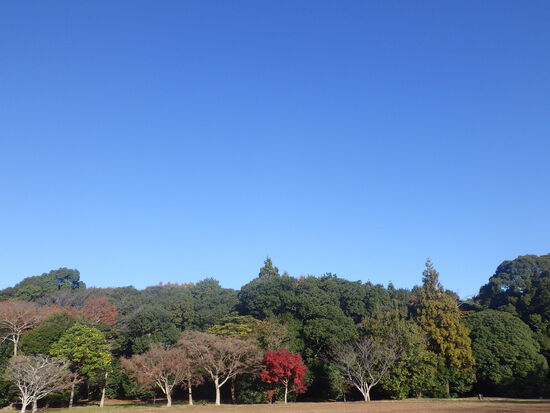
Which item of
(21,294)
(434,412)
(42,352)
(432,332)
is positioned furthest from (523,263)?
(21,294)

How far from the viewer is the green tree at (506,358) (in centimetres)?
3866

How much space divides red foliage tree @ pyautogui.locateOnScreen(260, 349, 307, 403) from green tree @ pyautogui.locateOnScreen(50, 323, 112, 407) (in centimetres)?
1611

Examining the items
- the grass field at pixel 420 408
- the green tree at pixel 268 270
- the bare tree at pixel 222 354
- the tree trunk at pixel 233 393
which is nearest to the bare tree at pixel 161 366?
the bare tree at pixel 222 354

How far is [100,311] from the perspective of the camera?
59625mm

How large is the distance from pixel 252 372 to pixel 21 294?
48.8m

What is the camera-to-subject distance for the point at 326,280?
61344mm

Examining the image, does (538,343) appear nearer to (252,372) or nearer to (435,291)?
(435,291)

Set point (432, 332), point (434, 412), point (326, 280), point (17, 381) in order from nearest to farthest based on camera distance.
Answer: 1. point (434, 412)
2. point (17, 381)
3. point (432, 332)
4. point (326, 280)

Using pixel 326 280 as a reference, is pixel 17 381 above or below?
below

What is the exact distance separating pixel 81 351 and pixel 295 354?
66.4 feet

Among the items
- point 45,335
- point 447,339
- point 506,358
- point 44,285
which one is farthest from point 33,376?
point 44,285

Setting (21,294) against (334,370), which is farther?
(21,294)

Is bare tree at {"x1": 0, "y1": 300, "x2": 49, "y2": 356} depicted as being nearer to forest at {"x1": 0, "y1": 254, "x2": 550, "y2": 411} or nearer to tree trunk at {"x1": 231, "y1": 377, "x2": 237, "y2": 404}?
forest at {"x1": 0, "y1": 254, "x2": 550, "y2": 411}

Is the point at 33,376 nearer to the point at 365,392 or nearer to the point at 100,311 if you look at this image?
the point at 100,311
